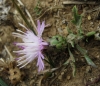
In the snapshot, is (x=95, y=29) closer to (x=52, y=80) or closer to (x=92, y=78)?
(x=92, y=78)

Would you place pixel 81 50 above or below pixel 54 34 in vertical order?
below

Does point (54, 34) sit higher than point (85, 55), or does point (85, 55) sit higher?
point (54, 34)

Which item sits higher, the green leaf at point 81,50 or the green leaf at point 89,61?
the green leaf at point 81,50

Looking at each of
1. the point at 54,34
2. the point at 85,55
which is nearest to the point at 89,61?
the point at 85,55

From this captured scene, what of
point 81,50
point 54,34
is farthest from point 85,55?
point 54,34

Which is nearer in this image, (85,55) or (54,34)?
(85,55)

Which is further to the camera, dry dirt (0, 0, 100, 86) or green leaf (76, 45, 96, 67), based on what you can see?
dry dirt (0, 0, 100, 86)

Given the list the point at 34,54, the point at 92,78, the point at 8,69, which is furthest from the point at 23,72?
the point at 92,78

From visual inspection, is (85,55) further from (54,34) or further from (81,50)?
(54,34)

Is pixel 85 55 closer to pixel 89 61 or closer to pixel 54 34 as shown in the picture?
pixel 89 61
